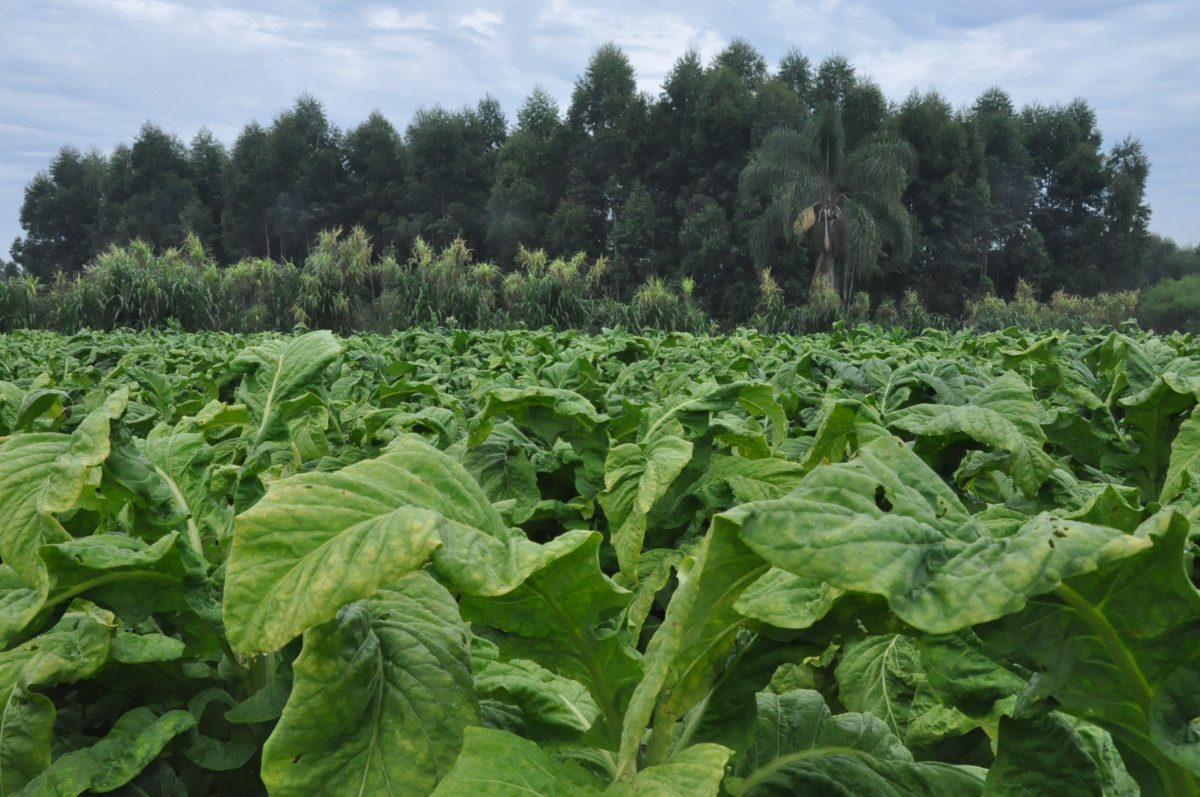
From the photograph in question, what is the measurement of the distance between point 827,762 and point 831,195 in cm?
4720

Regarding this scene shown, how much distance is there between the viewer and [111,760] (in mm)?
1070

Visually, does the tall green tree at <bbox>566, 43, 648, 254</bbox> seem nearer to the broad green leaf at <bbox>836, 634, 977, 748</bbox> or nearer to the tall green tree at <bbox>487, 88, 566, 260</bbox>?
the tall green tree at <bbox>487, 88, 566, 260</bbox>

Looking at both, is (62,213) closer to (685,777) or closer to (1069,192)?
(1069,192)

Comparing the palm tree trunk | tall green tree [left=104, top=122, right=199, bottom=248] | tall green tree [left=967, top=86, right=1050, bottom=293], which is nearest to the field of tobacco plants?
the palm tree trunk

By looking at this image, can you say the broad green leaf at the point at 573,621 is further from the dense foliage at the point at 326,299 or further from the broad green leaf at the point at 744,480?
the dense foliage at the point at 326,299

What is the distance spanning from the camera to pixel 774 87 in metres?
50.8

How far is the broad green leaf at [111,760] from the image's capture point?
3.39 ft

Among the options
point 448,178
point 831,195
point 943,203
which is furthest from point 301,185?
point 943,203

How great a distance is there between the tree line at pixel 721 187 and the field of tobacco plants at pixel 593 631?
4357 cm

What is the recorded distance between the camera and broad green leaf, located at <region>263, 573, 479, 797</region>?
2.65 feet

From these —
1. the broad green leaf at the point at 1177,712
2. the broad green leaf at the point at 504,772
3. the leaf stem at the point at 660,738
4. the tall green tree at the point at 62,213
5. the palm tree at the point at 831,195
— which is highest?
the palm tree at the point at 831,195

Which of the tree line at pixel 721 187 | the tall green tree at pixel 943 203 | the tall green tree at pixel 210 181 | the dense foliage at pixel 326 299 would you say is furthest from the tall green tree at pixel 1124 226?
the tall green tree at pixel 210 181

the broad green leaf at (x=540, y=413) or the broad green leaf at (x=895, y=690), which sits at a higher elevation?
the broad green leaf at (x=540, y=413)

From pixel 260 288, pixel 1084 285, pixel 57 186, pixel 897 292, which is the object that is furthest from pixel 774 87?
pixel 57 186
